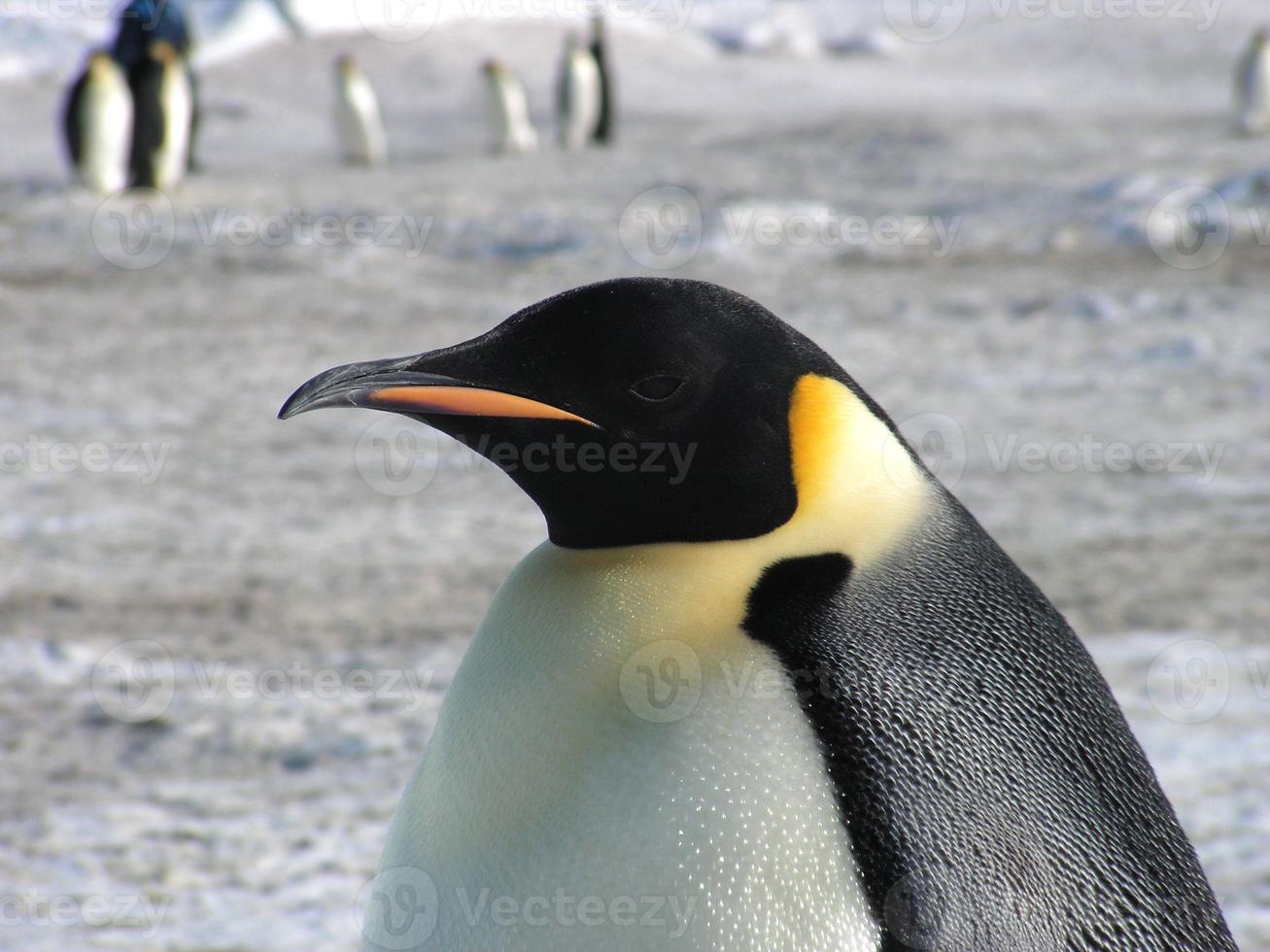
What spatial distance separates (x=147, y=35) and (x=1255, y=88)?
415 inches

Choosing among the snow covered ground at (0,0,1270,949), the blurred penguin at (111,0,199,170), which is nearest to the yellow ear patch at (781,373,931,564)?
the snow covered ground at (0,0,1270,949)

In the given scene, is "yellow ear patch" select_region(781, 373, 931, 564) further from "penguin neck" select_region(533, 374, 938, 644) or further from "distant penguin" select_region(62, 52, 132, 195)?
"distant penguin" select_region(62, 52, 132, 195)

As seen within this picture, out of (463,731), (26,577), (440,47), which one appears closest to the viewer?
(463,731)

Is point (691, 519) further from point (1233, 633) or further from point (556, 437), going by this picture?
point (1233, 633)

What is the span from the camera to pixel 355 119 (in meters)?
14.5

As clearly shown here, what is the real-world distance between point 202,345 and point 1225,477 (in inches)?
169

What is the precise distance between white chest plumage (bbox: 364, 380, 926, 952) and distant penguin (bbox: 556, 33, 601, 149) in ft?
49.8

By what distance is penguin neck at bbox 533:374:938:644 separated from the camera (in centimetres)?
121

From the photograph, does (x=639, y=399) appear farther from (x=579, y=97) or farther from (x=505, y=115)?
(x=579, y=97)

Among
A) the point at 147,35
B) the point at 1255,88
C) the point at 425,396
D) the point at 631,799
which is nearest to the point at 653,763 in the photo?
the point at 631,799

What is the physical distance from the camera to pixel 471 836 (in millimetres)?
1221

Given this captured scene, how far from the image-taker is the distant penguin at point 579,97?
1612 cm

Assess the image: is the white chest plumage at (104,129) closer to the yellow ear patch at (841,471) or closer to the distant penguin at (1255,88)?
the distant penguin at (1255,88)

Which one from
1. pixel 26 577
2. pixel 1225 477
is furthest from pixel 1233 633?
pixel 26 577
